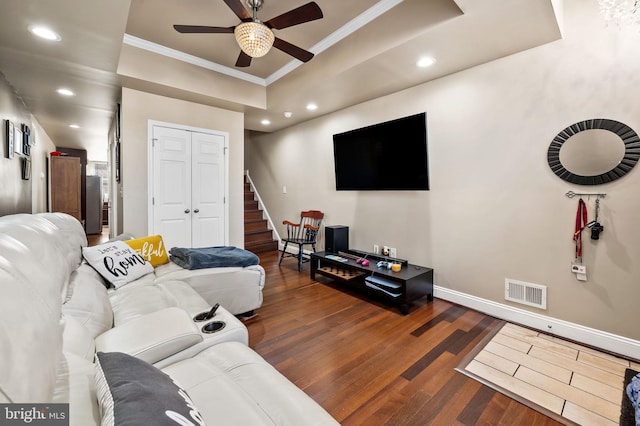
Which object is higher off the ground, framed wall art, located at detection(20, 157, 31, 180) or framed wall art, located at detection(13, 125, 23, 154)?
framed wall art, located at detection(13, 125, 23, 154)

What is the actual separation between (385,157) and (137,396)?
3230mm

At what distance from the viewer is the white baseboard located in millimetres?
2143

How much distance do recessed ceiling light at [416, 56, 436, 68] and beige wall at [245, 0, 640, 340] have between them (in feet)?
1.24

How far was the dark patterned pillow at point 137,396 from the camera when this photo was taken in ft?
1.90

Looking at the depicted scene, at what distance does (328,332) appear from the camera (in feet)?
8.06

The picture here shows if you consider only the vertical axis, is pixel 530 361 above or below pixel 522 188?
below

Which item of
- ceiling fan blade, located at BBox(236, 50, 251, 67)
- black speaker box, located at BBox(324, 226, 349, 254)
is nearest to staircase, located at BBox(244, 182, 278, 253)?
black speaker box, located at BBox(324, 226, 349, 254)

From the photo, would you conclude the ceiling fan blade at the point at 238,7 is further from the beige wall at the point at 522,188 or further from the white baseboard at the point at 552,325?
the white baseboard at the point at 552,325

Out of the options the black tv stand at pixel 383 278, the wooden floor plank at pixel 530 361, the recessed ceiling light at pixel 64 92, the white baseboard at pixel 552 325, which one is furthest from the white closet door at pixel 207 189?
the wooden floor plank at pixel 530 361

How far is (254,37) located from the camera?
7.32 ft

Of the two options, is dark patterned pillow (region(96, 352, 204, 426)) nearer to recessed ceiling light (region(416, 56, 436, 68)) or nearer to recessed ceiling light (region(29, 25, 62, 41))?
recessed ceiling light (region(29, 25, 62, 41))

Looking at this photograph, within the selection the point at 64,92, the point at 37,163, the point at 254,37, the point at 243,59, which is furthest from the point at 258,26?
the point at 37,163

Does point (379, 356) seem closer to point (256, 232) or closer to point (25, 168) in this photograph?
point (256, 232)

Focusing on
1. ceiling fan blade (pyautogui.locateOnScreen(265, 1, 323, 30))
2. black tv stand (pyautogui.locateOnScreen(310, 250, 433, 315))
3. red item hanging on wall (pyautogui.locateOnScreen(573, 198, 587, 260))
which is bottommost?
black tv stand (pyautogui.locateOnScreen(310, 250, 433, 315))
